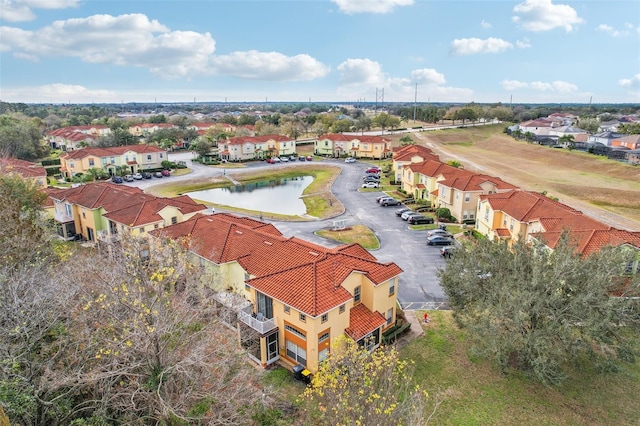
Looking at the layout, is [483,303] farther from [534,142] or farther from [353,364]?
[534,142]

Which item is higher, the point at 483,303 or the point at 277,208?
the point at 483,303

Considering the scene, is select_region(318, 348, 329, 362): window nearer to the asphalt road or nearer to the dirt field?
the asphalt road

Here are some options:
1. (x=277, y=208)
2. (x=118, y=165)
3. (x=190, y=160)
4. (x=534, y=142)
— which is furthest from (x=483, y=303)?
(x=534, y=142)

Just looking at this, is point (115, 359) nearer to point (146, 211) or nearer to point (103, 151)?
point (146, 211)

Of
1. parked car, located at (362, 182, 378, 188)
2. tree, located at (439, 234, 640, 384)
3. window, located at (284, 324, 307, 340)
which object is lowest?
parked car, located at (362, 182, 378, 188)

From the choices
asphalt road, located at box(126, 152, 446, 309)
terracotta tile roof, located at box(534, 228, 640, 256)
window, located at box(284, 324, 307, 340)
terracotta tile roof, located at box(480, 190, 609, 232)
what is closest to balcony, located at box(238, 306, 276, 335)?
window, located at box(284, 324, 307, 340)

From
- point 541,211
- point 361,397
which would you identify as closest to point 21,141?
point 541,211

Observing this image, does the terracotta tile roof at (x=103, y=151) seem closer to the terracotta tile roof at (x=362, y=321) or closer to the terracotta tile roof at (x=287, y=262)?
the terracotta tile roof at (x=287, y=262)
